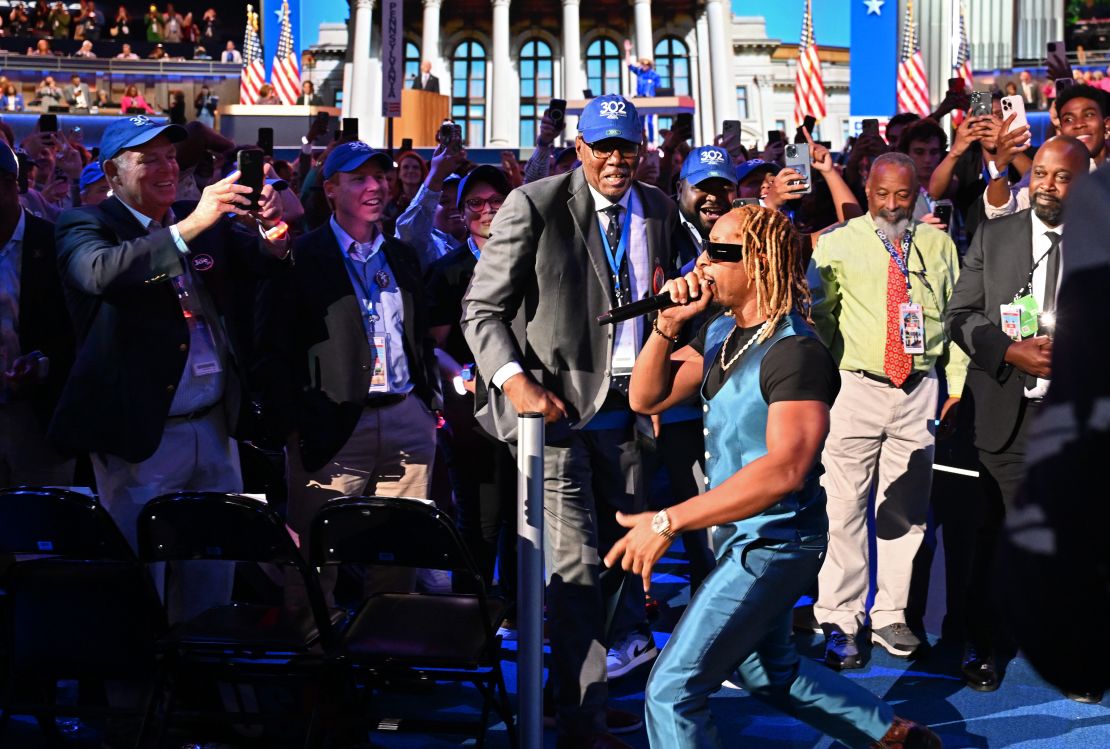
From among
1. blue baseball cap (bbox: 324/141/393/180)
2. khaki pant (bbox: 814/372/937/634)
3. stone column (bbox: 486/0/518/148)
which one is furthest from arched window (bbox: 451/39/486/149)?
blue baseball cap (bbox: 324/141/393/180)

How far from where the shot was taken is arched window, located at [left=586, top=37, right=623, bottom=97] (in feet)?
221

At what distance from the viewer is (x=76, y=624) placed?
4.22m

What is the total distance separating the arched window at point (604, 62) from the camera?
67.4 m

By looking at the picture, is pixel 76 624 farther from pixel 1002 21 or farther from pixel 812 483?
pixel 1002 21

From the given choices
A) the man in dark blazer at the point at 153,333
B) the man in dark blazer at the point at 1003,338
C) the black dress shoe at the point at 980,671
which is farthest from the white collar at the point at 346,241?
the black dress shoe at the point at 980,671

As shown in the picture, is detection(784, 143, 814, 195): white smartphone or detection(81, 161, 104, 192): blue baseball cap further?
detection(784, 143, 814, 195): white smartphone

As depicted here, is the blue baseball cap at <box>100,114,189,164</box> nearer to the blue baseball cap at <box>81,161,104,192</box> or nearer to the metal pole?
the blue baseball cap at <box>81,161,104,192</box>

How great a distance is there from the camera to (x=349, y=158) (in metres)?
5.11

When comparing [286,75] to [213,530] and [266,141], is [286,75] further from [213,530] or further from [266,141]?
[213,530]

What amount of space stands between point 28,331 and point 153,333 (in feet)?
2.73

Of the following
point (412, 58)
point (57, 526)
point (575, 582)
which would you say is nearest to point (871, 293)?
point (575, 582)

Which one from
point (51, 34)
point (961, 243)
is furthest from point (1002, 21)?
point (961, 243)

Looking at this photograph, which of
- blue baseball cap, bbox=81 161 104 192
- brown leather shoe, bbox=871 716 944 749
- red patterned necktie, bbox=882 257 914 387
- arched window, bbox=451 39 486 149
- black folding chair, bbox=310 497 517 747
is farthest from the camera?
arched window, bbox=451 39 486 149

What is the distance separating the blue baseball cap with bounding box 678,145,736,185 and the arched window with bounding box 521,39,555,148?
61.6 metres
